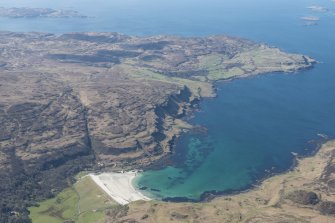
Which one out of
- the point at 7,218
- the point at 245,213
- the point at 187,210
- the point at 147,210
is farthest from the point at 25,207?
the point at 245,213

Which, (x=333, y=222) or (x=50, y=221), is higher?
(x=333, y=222)

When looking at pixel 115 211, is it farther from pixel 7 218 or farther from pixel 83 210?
pixel 7 218

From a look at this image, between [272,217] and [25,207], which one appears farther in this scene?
[25,207]

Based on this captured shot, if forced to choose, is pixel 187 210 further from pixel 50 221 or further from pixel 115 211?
pixel 50 221

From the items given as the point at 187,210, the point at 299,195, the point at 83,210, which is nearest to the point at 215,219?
the point at 187,210

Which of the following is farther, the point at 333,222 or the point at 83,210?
the point at 83,210

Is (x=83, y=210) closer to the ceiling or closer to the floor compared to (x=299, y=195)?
closer to the floor

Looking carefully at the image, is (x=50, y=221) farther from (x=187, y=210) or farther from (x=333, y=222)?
(x=333, y=222)

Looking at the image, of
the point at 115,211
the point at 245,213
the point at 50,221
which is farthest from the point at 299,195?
the point at 50,221
